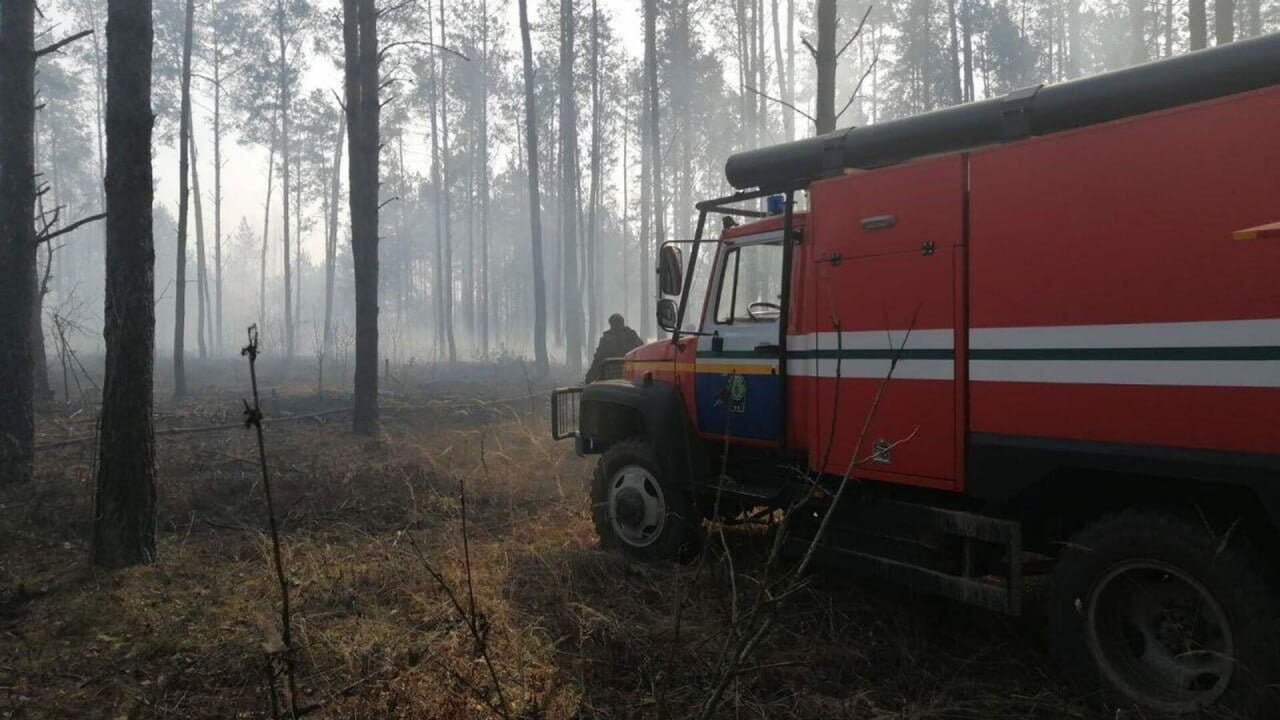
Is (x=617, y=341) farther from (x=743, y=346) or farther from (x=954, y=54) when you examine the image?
(x=954, y=54)

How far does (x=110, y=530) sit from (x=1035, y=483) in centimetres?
618

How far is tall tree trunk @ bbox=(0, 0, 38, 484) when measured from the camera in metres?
7.55

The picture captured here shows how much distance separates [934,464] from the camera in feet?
13.4

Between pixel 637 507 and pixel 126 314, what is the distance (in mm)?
4066

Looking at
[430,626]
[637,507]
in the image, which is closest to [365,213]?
[637,507]

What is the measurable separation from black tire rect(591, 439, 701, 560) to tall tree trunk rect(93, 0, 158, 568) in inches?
137

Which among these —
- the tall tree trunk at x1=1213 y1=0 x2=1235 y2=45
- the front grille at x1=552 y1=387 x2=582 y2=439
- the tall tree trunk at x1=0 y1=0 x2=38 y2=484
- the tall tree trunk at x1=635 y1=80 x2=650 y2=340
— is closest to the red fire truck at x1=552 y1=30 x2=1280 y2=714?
the front grille at x1=552 y1=387 x2=582 y2=439

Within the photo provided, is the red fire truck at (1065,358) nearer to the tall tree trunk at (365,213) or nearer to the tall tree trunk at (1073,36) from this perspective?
the tall tree trunk at (365,213)

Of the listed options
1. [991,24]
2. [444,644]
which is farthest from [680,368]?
[991,24]

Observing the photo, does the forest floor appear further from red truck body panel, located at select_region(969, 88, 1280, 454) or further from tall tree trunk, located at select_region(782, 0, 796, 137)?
tall tree trunk, located at select_region(782, 0, 796, 137)

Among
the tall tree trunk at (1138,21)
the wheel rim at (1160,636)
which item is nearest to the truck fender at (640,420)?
the wheel rim at (1160,636)

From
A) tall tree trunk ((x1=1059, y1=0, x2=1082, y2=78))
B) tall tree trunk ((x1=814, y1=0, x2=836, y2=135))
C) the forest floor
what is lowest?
the forest floor

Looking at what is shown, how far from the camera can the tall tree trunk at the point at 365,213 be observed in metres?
11.7

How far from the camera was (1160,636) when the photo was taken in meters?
3.37
